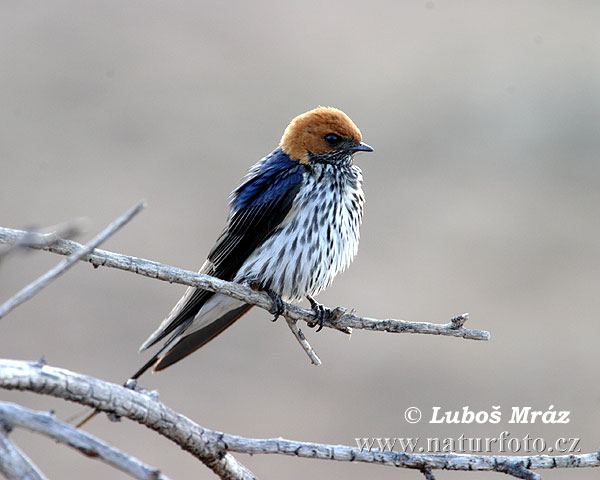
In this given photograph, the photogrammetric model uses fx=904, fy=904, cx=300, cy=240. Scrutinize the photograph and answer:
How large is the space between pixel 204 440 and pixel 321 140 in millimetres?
2841

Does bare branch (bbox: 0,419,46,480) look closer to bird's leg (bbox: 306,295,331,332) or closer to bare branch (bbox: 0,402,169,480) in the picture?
bare branch (bbox: 0,402,169,480)

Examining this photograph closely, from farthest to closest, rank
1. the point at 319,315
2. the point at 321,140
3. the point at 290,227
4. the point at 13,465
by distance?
the point at 321,140 → the point at 290,227 → the point at 319,315 → the point at 13,465

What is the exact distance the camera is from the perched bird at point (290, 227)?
15.1 ft

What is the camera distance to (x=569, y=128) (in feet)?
50.3

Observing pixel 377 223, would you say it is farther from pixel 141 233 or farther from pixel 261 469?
pixel 261 469

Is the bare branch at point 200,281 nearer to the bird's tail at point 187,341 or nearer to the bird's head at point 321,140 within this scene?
the bird's tail at point 187,341

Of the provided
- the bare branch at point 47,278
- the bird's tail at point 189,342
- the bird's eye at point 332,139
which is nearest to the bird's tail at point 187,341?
the bird's tail at point 189,342

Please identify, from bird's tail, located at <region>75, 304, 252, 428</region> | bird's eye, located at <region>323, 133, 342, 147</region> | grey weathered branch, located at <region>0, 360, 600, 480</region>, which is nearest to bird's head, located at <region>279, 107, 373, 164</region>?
bird's eye, located at <region>323, 133, 342, 147</region>

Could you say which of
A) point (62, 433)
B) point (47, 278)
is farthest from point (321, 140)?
point (62, 433)

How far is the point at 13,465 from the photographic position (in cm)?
175

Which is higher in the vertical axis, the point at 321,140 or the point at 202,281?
the point at 321,140

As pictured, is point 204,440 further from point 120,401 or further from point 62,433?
point 62,433

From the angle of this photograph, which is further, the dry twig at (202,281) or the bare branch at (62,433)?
the dry twig at (202,281)

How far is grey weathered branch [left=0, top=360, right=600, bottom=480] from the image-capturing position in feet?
6.64
